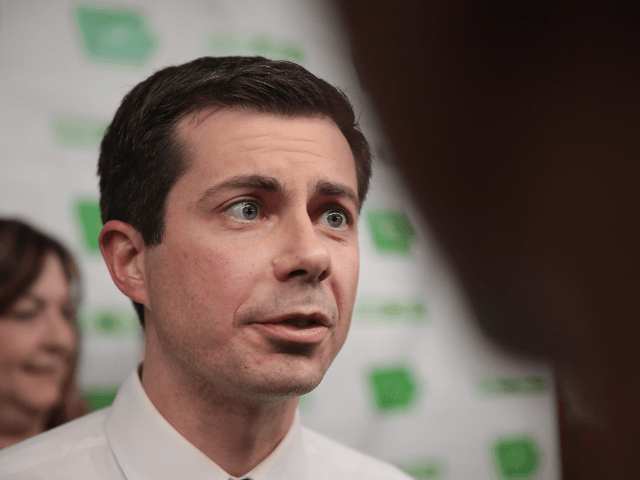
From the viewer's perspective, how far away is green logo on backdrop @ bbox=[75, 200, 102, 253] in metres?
1.30

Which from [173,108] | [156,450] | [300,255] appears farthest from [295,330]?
[173,108]

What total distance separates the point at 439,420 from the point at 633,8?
159cm

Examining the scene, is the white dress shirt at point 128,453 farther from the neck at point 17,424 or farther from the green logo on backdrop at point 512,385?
the green logo on backdrop at point 512,385

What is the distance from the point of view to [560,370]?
1828mm

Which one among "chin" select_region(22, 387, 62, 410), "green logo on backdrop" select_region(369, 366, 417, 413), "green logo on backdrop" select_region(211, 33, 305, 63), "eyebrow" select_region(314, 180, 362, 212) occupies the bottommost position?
"green logo on backdrop" select_region(369, 366, 417, 413)

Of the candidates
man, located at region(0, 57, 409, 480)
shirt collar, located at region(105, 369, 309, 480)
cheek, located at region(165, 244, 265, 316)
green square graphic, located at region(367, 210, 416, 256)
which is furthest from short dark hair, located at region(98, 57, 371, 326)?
green square graphic, located at region(367, 210, 416, 256)

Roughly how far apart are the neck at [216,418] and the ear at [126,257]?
0.49 feet

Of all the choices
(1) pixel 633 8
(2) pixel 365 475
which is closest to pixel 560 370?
(2) pixel 365 475

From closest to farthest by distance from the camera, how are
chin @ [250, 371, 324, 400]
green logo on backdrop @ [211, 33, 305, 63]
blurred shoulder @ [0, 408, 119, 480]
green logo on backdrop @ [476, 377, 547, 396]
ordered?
chin @ [250, 371, 324, 400] < blurred shoulder @ [0, 408, 119, 480] < green logo on backdrop @ [211, 33, 305, 63] < green logo on backdrop @ [476, 377, 547, 396]

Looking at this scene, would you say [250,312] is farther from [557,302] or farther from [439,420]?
[557,302]

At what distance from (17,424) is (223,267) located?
2.23 feet

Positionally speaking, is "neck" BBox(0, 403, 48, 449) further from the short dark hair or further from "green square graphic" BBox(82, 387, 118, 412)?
the short dark hair

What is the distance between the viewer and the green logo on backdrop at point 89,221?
130 centimetres

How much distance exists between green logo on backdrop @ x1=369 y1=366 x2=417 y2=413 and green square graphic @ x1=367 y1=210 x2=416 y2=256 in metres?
0.36
